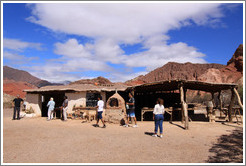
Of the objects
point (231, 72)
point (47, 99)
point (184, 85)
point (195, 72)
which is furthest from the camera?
point (195, 72)

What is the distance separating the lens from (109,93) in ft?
51.6

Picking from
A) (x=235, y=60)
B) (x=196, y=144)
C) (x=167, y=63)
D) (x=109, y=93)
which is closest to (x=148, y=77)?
(x=167, y=63)

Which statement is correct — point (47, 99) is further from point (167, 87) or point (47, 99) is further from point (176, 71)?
point (176, 71)

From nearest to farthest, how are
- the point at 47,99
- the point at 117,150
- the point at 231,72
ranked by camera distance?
the point at 117,150, the point at 47,99, the point at 231,72

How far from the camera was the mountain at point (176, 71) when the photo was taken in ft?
255

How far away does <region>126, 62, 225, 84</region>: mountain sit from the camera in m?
77.7

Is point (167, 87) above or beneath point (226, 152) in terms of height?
above

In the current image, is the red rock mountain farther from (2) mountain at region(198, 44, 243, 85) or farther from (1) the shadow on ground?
(1) the shadow on ground

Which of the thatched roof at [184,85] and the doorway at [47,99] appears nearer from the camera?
the thatched roof at [184,85]

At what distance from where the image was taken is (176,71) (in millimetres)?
82000

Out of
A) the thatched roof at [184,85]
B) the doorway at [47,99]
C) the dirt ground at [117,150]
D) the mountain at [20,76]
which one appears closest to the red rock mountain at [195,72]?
the doorway at [47,99]

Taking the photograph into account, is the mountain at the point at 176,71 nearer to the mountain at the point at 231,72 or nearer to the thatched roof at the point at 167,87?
the mountain at the point at 231,72

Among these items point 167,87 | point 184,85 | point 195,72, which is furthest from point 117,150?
point 195,72

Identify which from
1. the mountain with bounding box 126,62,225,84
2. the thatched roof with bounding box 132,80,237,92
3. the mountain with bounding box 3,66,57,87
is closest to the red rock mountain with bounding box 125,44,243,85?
the mountain with bounding box 126,62,225,84
